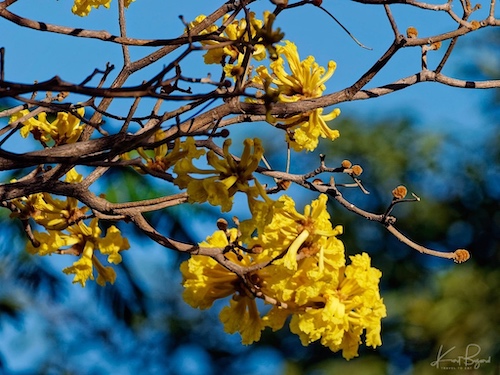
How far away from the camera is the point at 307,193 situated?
26.3ft

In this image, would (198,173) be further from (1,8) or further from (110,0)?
(110,0)

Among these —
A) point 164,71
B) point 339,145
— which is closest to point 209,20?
point 164,71

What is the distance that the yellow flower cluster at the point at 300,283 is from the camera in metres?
1.21

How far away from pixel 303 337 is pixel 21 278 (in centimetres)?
552

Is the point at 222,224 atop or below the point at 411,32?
below

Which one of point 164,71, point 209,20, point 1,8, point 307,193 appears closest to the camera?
point 164,71

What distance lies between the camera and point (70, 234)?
140 centimetres

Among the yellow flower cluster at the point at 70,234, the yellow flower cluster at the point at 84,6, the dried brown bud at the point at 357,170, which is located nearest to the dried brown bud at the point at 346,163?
the dried brown bud at the point at 357,170

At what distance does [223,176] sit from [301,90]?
332 millimetres

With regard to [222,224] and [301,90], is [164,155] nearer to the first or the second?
[222,224]

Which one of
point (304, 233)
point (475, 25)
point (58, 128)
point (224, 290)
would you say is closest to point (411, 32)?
point (475, 25)

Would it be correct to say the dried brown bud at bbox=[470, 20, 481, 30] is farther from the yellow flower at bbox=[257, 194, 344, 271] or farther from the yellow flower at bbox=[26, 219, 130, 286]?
the yellow flower at bbox=[26, 219, 130, 286]

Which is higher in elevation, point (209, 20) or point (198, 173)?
point (209, 20)

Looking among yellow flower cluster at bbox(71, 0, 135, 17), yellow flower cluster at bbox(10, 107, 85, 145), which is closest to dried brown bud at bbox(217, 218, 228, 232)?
yellow flower cluster at bbox(10, 107, 85, 145)
